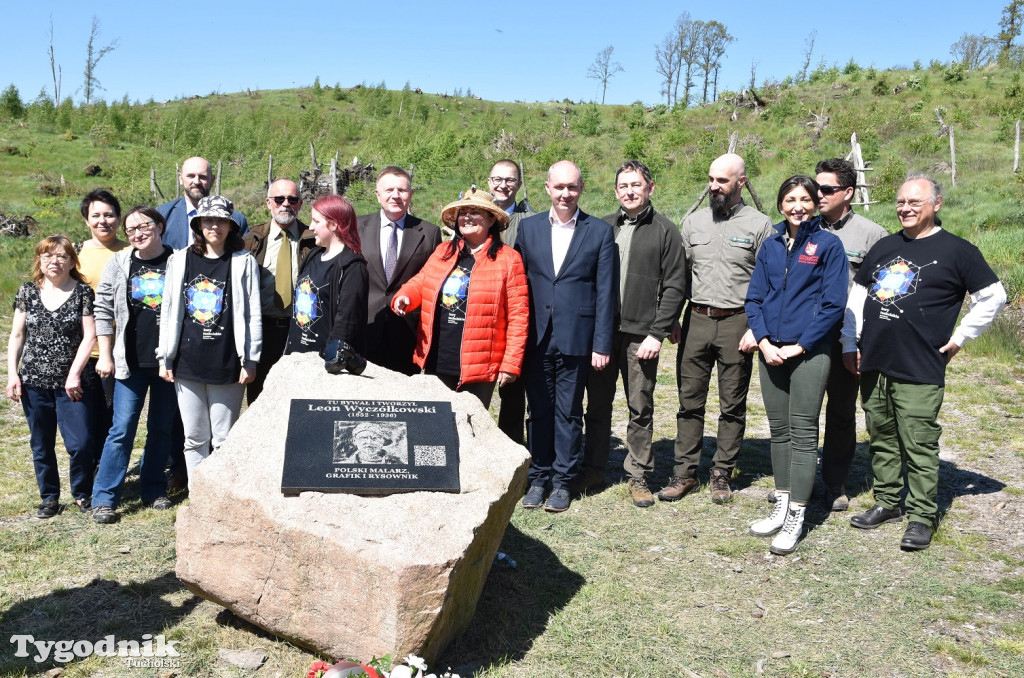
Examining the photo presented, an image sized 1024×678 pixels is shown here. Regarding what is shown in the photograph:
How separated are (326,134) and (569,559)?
116 feet

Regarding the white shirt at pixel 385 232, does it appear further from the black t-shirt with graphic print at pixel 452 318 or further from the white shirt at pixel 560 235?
the white shirt at pixel 560 235

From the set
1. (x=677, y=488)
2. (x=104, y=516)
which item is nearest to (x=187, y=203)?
(x=104, y=516)

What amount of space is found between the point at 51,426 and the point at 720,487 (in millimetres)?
4391

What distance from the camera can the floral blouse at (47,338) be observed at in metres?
4.57

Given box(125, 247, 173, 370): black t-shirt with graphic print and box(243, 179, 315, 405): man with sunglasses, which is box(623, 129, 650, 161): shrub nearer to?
box(243, 179, 315, 405): man with sunglasses

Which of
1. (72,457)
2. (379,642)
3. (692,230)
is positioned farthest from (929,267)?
(72,457)

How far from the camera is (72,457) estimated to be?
4738mm

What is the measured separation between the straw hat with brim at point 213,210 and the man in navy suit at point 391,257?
31.7 inches

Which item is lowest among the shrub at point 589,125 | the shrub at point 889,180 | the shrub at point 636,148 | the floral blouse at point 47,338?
the floral blouse at point 47,338

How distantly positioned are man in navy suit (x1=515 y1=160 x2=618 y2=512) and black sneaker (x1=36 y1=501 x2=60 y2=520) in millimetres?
2950

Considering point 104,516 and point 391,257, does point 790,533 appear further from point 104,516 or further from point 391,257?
point 104,516

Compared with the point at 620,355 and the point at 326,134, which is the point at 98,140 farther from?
the point at 620,355

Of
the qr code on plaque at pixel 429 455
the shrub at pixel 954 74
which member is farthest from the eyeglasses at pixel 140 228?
the shrub at pixel 954 74

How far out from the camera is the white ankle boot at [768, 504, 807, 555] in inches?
168
